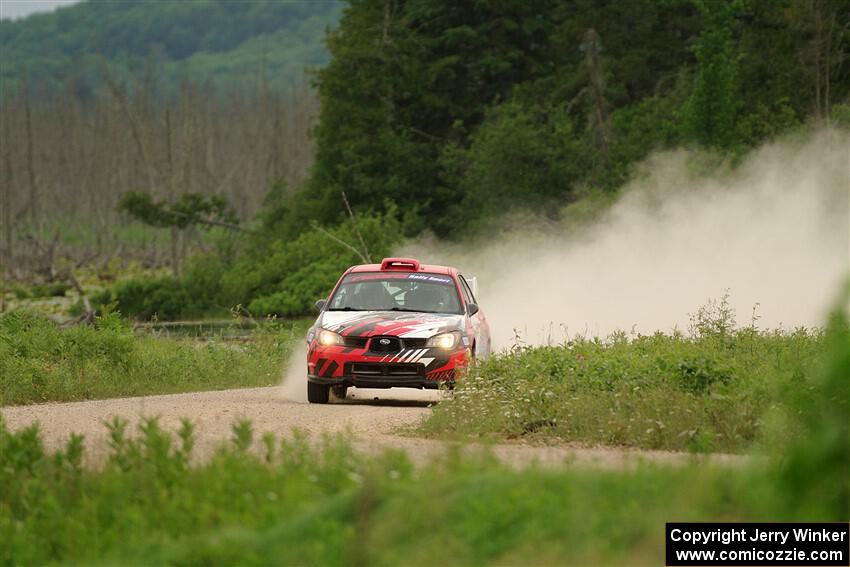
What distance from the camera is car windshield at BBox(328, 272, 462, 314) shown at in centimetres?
1977

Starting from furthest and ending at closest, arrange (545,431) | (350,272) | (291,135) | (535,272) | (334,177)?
1. (291,135)
2. (334,177)
3. (535,272)
4. (350,272)
5. (545,431)

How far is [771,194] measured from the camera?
46719mm

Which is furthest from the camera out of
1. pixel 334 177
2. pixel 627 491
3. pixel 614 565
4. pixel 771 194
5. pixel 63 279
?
pixel 63 279

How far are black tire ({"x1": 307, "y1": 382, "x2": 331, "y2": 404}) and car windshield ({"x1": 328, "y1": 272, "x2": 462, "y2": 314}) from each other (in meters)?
1.15

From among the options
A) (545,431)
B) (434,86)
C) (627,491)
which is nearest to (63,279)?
(434,86)

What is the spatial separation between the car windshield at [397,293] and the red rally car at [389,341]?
0.5 inches

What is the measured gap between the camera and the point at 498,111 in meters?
60.8

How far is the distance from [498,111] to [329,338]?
1687 inches

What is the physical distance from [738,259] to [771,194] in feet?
23.6

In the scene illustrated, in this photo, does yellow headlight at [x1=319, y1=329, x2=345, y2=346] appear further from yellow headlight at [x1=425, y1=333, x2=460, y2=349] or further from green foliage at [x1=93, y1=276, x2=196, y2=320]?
green foliage at [x1=93, y1=276, x2=196, y2=320]

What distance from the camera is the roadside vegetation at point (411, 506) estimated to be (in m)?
7.80

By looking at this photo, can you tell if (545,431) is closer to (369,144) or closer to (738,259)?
(738,259)

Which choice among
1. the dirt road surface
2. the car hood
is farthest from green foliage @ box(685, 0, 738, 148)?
the car hood

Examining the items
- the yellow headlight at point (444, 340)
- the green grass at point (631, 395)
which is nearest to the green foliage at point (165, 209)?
the yellow headlight at point (444, 340)
